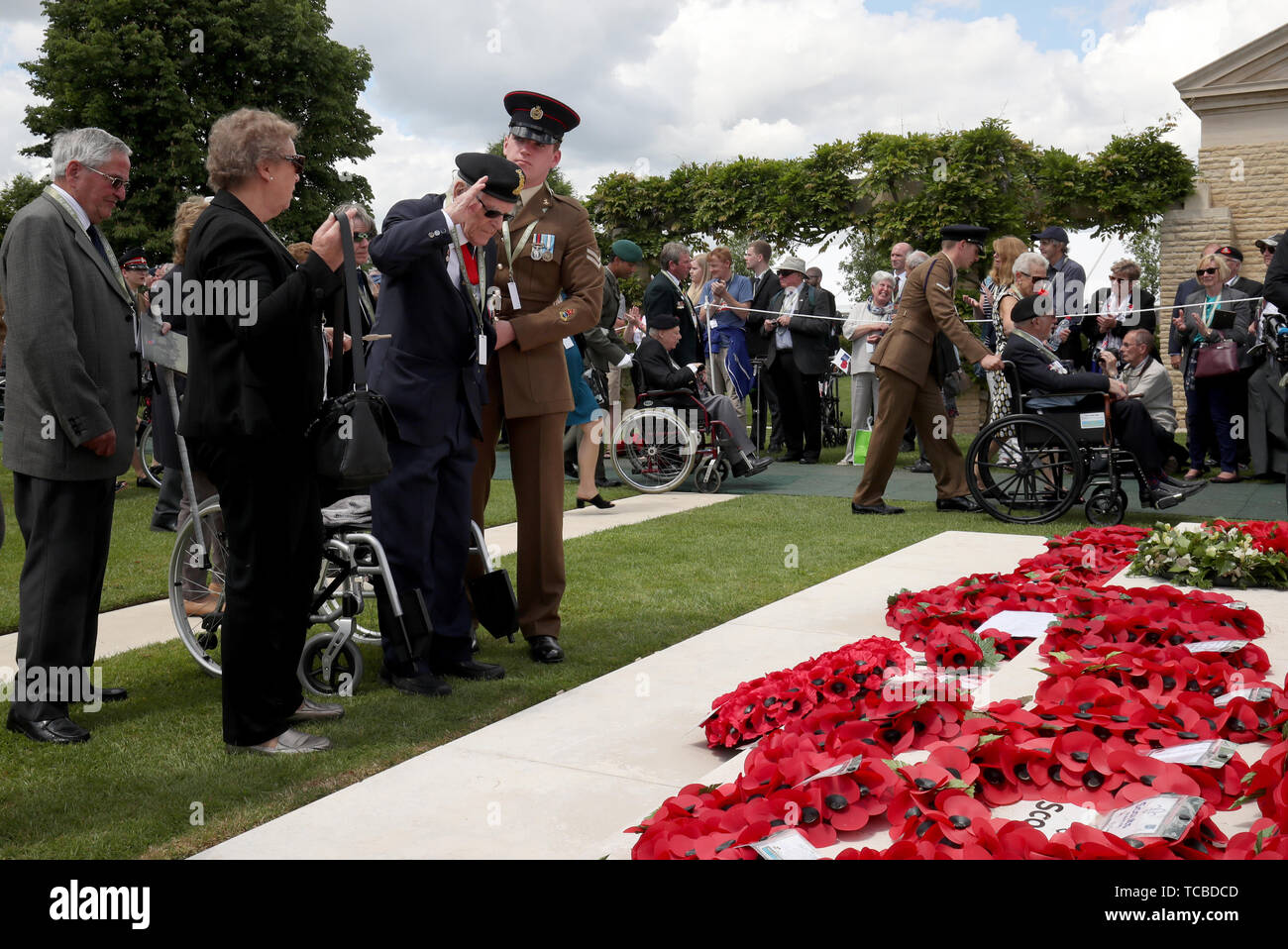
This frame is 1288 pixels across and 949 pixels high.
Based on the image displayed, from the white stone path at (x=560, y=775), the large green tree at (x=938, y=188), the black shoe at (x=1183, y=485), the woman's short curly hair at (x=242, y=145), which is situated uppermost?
the large green tree at (x=938, y=188)

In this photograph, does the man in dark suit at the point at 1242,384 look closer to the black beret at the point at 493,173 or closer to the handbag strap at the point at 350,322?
the black beret at the point at 493,173

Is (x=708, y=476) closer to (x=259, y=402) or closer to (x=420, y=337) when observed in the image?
(x=420, y=337)

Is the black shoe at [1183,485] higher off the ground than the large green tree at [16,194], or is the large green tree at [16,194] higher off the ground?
the large green tree at [16,194]

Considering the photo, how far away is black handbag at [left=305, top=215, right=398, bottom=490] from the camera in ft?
11.6

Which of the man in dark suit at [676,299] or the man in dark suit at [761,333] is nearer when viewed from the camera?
the man in dark suit at [676,299]

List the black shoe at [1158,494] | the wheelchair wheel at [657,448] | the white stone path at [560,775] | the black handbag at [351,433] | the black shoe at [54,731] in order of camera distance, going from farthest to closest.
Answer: the wheelchair wheel at [657,448], the black shoe at [1158,494], the black shoe at [54,731], the black handbag at [351,433], the white stone path at [560,775]

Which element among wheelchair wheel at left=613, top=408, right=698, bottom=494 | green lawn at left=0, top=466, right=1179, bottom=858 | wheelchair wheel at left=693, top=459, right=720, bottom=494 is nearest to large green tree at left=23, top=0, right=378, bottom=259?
wheelchair wheel at left=613, top=408, right=698, bottom=494

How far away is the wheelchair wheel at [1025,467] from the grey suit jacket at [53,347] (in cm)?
588

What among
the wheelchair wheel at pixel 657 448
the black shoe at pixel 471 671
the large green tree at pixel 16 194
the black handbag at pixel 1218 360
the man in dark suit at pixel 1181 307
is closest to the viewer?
the black shoe at pixel 471 671

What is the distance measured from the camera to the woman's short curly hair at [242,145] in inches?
137

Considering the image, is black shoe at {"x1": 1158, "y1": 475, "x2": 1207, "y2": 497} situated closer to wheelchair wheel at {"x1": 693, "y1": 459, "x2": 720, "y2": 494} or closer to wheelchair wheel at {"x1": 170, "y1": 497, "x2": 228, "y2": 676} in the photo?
wheelchair wheel at {"x1": 693, "y1": 459, "x2": 720, "y2": 494}

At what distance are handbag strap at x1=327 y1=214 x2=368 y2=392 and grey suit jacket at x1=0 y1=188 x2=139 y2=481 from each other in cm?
76

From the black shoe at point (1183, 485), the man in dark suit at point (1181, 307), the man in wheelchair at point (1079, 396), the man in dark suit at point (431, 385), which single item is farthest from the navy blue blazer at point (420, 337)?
the man in dark suit at point (1181, 307)
